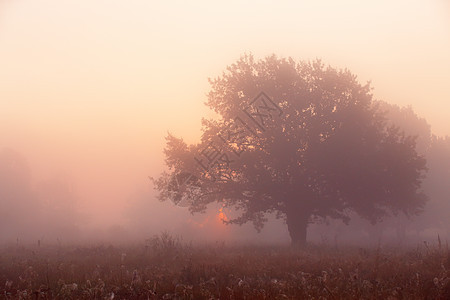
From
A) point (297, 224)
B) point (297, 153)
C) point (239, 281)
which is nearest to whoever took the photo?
point (239, 281)

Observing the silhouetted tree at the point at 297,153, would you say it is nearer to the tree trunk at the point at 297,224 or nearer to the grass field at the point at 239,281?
the tree trunk at the point at 297,224

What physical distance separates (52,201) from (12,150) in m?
14.4

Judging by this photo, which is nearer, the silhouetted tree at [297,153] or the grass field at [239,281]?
the grass field at [239,281]

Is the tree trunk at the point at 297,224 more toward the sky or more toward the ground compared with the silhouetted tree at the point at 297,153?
more toward the ground

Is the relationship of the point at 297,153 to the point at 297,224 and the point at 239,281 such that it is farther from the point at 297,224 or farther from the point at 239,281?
the point at 239,281

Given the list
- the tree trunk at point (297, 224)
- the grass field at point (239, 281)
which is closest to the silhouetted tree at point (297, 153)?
the tree trunk at point (297, 224)

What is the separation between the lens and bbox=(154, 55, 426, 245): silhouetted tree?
19.3 metres

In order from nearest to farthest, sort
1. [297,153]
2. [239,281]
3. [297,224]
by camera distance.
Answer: [239,281], [297,153], [297,224]

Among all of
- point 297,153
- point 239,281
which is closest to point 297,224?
point 297,153

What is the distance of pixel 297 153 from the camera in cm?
2039

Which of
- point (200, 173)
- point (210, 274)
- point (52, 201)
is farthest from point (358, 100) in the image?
point (52, 201)

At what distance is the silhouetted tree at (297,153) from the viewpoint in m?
19.3

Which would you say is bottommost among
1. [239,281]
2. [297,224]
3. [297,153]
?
[239,281]

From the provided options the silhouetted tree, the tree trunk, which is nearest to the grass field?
the silhouetted tree
